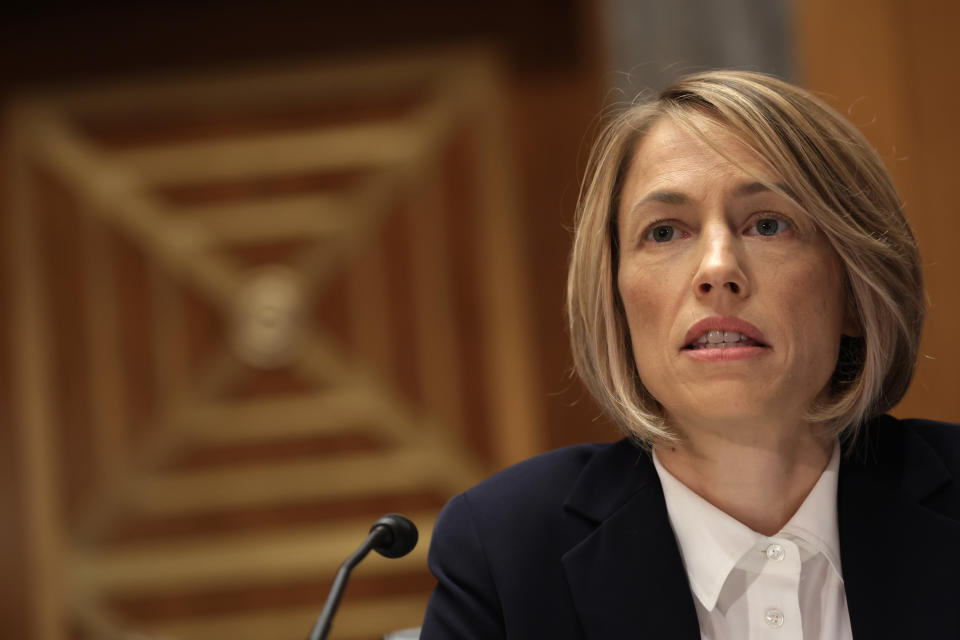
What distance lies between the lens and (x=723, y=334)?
1478mm

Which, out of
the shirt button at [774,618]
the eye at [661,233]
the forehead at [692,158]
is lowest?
the shirt button at [774,618]

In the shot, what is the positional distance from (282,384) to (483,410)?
35.4 inches

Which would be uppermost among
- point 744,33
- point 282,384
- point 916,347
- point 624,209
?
point 744,33

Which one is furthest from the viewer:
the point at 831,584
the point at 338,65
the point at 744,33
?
the point at 338,65

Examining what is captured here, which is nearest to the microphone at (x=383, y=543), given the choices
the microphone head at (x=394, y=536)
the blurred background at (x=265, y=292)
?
the microphone head at (x=394, y=536)

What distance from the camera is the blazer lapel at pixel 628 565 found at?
1.50 metres

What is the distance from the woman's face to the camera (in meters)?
1.46

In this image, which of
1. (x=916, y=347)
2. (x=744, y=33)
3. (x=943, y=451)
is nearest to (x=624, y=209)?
(x=916, y=347)

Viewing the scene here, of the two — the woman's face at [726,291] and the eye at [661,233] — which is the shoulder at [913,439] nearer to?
the woman's face at [726,291]

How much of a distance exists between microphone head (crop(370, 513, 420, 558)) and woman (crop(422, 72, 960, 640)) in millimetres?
70

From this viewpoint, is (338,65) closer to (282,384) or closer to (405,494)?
(282,384)

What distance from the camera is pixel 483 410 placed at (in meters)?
5.30

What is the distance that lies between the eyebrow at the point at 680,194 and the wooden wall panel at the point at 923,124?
0.94 meters

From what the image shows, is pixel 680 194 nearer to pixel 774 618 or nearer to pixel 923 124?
pixel 774 618
